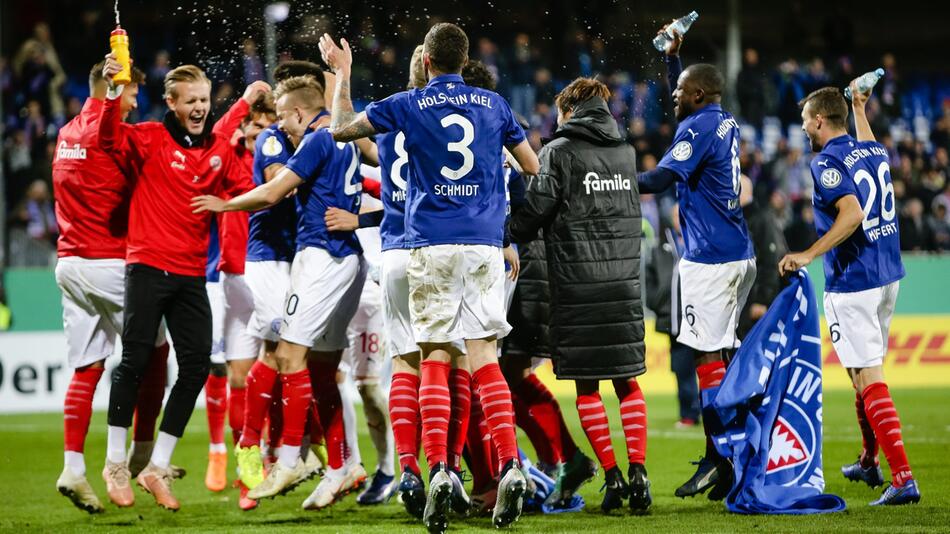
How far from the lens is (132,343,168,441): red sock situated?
25.4ft

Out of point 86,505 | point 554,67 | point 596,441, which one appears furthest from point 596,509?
point 554,67

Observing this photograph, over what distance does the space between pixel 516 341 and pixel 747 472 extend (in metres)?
1.57

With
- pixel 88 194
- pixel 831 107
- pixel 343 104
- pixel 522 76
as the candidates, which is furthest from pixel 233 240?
pixel 522 76

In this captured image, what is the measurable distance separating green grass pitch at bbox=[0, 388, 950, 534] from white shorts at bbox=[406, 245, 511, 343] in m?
1.02

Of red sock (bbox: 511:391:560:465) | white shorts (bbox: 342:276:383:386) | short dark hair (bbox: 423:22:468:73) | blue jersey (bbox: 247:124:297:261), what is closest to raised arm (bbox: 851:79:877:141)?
red sock (bbox: 511:391:560:465)

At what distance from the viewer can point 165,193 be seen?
7.39 metres

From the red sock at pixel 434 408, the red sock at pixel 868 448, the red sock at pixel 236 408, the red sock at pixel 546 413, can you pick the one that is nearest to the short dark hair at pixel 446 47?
the red sock at pixel 434 408

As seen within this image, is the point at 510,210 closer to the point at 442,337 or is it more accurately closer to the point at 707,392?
the point at 442,337

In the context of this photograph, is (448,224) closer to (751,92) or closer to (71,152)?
(71,152)

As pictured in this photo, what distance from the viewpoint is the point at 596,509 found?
7.07 m

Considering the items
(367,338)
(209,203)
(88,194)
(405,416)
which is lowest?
(405,416)

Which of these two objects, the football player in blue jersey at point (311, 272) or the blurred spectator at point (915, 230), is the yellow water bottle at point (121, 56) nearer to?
the football player in blue jersey at point (311, 272)

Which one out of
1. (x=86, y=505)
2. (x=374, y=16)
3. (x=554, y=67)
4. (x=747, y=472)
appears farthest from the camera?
(x=554, y=67)

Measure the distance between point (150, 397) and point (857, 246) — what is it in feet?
14.7
